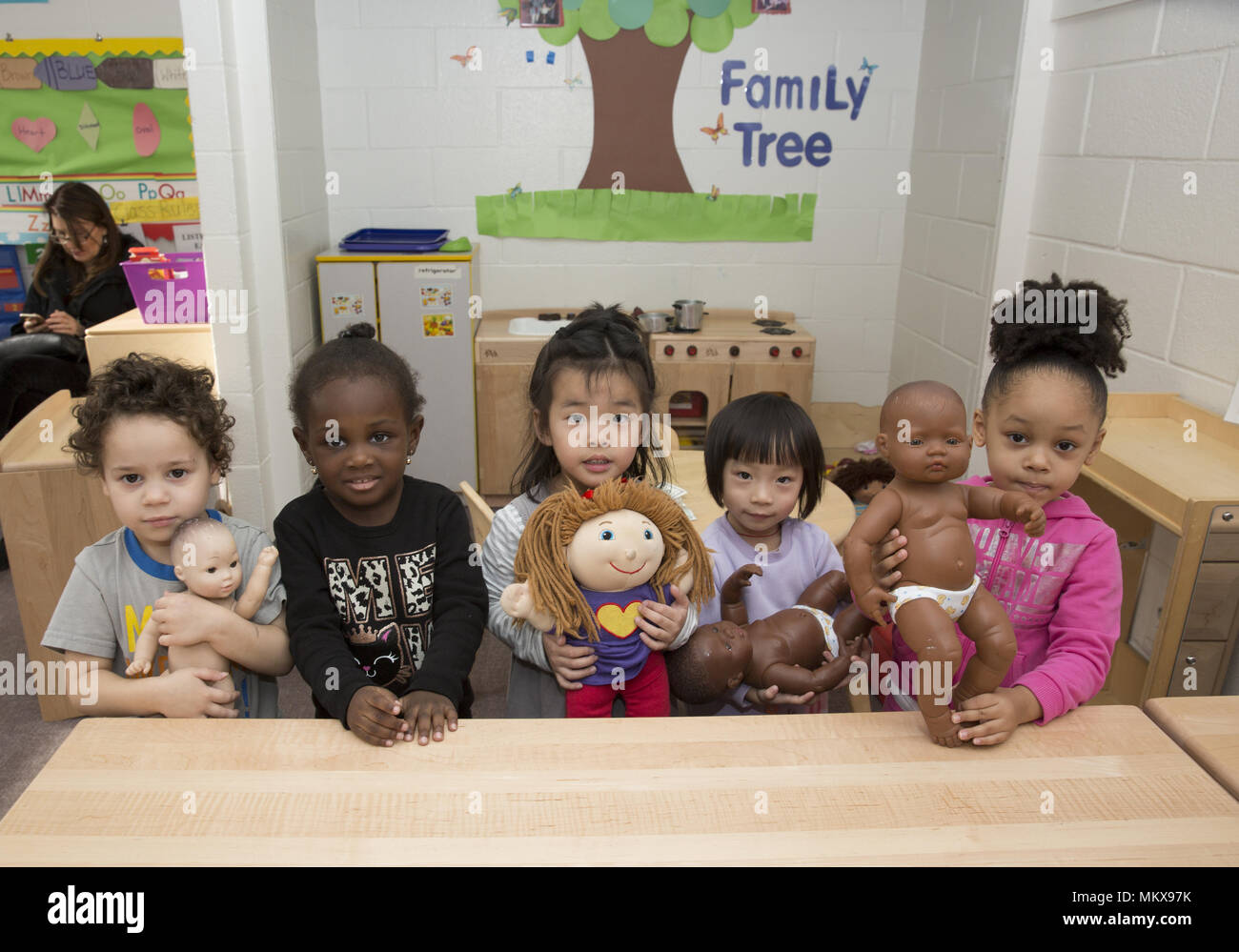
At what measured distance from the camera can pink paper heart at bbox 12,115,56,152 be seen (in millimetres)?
4289

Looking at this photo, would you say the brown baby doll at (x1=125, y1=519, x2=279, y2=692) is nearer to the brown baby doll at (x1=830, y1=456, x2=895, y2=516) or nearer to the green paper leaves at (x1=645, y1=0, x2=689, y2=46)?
the brown baby doll at (x1=830, y1=456, x2=895, y2=516)

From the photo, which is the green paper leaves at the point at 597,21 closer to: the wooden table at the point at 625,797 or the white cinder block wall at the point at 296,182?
the white cinder block wall at the point at 296,182

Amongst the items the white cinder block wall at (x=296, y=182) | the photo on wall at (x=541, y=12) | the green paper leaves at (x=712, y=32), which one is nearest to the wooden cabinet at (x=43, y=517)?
the white cinder block wall at (x=296, y=182)

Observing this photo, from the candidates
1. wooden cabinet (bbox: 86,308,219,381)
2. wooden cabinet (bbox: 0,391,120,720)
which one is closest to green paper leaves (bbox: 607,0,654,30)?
wooden cabinet (bbox: 86,308,219,381)

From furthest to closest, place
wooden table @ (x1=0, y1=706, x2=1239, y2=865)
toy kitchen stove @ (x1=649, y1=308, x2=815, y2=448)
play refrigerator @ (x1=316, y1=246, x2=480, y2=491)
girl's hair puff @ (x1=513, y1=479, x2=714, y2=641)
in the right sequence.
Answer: toy kitchen stove @ (x1=649, y1=308, x2=815, y2=448), play refrigerator @ (x1=316, y1=246, x2=480, y2=491), girl's hair puff @ (x1=513, y1=479, x2=714, y2=641), wooden table @ (x1=0, y1=706, x2=1239, y2=865)

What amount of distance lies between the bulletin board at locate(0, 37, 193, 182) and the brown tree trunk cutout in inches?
81.0

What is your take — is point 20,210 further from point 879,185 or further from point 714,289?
Result: point 879,185

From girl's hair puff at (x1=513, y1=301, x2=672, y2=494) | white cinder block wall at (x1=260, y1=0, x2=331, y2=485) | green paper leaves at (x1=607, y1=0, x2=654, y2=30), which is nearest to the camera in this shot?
girl's hair puff at (x1=513, y1=301, x2=672, y2=494)

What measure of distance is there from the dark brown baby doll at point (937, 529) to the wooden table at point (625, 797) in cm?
10

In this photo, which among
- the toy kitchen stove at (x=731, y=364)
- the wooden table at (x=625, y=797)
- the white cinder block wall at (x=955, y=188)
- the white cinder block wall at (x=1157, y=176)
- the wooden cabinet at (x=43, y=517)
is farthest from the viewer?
the toy kitchen stove at (x=731, y=364)

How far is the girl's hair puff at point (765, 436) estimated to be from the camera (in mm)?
1407

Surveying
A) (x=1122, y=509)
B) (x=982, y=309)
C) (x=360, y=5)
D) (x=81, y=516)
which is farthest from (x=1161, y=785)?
(x=360, y=5)

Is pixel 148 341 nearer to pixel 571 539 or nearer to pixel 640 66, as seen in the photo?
pixel 571 539

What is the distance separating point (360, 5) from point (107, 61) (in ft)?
4.52
